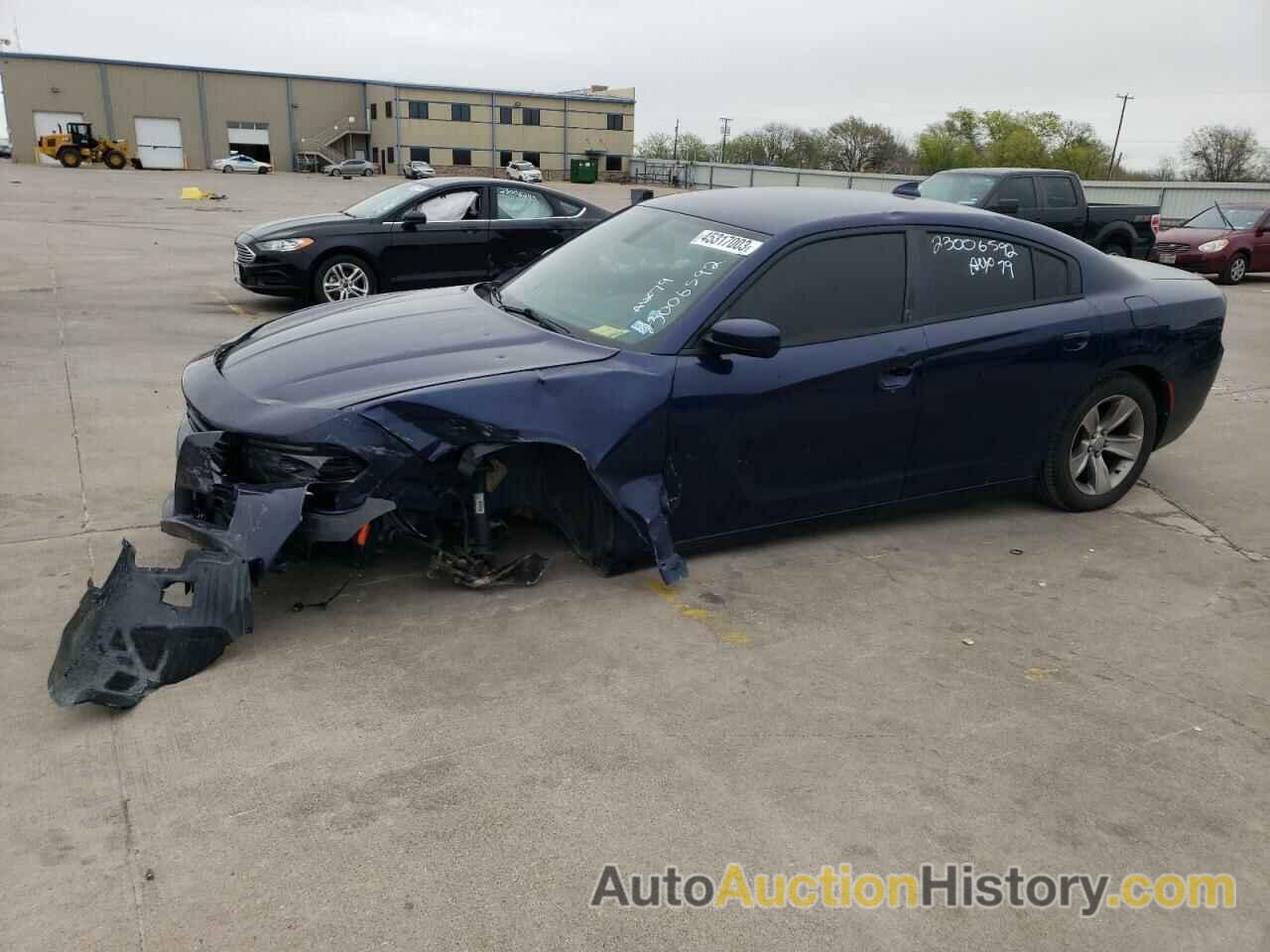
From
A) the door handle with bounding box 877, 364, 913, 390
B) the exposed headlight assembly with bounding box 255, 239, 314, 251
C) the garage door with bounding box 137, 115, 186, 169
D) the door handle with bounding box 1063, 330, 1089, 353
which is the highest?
the garage door with bounding box 137, 115, 186, 169

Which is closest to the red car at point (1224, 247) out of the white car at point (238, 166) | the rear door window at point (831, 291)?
the rear door window at point (831, 291)

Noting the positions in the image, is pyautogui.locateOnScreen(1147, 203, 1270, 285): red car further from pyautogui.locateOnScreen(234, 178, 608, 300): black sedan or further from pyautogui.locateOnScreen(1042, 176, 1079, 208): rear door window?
pyautogui.locateOnScreen(234, 178, 608, 300): black sedan

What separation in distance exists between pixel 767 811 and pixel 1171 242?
56.8 feet

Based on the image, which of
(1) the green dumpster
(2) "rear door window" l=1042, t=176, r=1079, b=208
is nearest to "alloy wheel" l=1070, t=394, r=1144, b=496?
(2) "rear door window" l=1042, t=176, r=1079, b=208

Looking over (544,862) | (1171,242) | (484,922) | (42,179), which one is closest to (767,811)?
(544,862)

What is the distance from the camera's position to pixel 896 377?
4422mm

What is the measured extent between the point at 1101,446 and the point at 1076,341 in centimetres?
72

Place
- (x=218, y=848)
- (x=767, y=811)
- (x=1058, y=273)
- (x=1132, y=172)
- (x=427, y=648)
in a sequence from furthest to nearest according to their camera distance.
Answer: (x=1132, y=172), (x=1058, y=273), (x=427, y=648), (x=767, y=811), (x=218, y=848)

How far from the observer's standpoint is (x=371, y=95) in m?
79.8

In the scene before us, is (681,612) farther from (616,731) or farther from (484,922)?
(484,922)

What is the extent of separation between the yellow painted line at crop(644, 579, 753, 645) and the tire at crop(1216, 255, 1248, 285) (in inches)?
648

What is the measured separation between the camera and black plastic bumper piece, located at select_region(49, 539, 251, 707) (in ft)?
10.4

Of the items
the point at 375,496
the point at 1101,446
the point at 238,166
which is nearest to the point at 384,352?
the point at 375,496

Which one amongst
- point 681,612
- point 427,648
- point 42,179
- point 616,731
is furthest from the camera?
point 42,179
